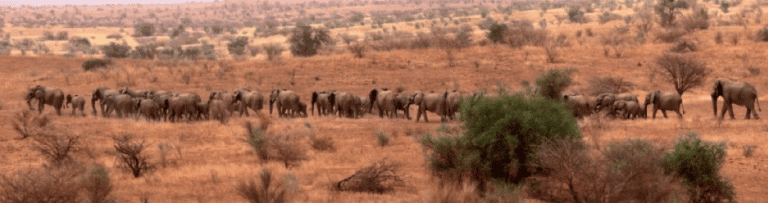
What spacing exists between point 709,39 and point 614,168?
38882 millimetres

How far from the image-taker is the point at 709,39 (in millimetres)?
46719

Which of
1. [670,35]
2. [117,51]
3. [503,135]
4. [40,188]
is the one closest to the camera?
[40,188]

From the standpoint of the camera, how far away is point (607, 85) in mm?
33844

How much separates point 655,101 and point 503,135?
46.6 feet

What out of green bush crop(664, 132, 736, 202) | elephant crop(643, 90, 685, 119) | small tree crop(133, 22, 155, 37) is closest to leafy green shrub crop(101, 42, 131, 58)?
small tree crop(133, 22, 155, 37)

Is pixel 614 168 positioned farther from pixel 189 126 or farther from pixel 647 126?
pixel 189 126

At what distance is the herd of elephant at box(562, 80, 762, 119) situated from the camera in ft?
77.2

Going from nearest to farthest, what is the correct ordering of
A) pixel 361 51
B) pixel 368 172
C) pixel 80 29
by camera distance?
pixel 368 172 < pixel 361 51 < pixel 80 29

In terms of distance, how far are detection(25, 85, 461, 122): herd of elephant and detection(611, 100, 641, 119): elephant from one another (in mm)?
4920

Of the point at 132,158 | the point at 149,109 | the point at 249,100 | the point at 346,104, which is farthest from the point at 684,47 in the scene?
the point at 132,158

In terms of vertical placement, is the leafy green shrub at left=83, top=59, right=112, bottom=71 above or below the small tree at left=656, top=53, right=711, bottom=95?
above

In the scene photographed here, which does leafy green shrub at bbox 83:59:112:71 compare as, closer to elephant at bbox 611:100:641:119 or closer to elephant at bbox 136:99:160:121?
elephant at bbox 136:99:160:121

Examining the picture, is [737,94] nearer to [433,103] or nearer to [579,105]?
[579,105]

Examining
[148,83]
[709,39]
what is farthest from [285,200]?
[709,39]
